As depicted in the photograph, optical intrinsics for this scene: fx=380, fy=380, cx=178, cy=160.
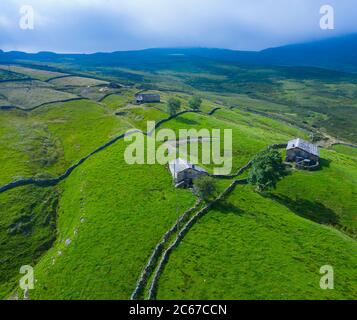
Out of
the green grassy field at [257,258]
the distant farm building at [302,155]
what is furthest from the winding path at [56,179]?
the green grassy field at [257,258]

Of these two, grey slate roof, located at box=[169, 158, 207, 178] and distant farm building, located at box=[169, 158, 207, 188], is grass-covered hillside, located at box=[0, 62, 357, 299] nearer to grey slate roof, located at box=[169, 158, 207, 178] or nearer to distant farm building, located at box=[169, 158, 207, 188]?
distant farm building, located at box=[169, 158, 207, 188]

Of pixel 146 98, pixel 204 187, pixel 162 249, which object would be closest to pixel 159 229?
pixel 162 249

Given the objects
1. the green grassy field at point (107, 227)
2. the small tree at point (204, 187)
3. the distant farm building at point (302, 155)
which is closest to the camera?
the green grassy field at point (107, 227)

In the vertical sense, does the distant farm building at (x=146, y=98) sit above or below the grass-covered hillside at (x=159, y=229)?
above

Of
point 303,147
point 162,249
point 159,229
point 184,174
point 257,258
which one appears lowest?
point 257,258

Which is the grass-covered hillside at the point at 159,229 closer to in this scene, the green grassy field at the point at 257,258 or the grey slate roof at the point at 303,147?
the green grassy field at the point at 257,258

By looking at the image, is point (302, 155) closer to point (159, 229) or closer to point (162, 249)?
point (159, 229)

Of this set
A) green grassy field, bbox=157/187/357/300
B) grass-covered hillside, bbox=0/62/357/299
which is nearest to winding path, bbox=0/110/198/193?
grass-covered hillside, bbox=0/62/357/299

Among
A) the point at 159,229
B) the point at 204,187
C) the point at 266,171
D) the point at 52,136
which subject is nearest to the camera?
the point at 159,229

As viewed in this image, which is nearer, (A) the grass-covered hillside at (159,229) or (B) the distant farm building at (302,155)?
(A) the grass-covered hillside at (159,229)

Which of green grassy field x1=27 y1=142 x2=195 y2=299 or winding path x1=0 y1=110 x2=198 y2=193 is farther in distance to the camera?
winding path x1=0 y1=110 x2=198 y2=193
